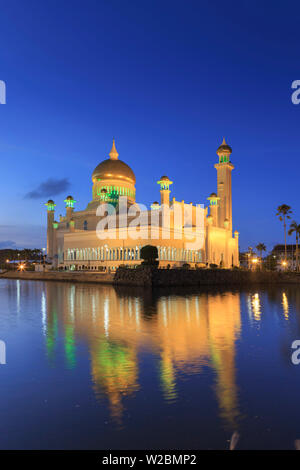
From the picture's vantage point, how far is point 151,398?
770 cm

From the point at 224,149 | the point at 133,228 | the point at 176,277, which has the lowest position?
the point at 176,277

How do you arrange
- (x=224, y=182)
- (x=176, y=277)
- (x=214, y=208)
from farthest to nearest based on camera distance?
(x=224, y=182)
(x=214, y=208)
(x=176, y=277)

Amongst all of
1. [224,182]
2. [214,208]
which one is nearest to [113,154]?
[224,182]

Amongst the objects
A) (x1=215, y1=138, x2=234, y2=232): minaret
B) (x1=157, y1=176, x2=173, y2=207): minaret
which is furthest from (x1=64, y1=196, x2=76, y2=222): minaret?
(x1=215, y1=138, x2=234, y2=232): minaret

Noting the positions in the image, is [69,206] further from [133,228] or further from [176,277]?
[176,277]

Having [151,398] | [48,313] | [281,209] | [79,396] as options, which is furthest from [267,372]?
[281,209]

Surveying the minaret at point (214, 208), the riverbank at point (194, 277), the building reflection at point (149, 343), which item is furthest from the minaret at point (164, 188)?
the building reflection at point (149, 343)

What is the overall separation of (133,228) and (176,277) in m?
17.1

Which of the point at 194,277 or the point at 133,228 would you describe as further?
the point at 133,228

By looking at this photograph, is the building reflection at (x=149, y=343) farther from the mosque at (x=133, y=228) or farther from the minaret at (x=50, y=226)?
the minaret at (x=50, y=226)

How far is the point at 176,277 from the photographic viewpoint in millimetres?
46500

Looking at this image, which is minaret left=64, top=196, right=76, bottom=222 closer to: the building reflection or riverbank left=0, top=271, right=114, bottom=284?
riverbank left=0, top=271, right=114, bottom=284

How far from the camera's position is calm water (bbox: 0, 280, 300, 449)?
6.10 metres
